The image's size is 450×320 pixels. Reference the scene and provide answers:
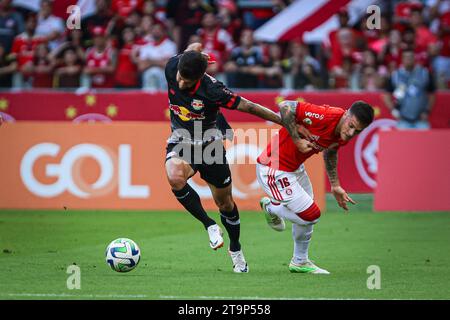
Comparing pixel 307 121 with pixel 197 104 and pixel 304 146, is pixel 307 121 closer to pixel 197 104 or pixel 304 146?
pixel 304 146

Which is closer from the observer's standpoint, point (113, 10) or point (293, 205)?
point (293, 205)

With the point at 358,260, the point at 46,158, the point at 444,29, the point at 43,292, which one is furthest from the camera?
the point at 444,29

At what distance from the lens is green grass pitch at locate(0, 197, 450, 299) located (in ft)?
32.5

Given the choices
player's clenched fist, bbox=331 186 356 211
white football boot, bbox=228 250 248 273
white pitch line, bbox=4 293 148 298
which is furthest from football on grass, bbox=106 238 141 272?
player's clenched fist, bbox=331 186 356 211

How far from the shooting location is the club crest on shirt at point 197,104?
37.2 feet

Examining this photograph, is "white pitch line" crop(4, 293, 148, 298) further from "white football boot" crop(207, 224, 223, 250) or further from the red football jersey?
the red football jersey

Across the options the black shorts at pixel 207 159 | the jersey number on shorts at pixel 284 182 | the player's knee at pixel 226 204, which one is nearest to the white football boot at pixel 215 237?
the player's knee at pixel 226 204

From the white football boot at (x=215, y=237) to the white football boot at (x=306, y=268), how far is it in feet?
2.74

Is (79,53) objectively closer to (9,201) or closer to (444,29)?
(9,201)

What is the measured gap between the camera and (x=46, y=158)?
17844 millimetres

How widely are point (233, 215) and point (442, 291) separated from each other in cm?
269

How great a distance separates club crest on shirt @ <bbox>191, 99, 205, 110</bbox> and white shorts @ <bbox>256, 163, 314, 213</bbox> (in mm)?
1012

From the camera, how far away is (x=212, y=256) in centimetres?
1292

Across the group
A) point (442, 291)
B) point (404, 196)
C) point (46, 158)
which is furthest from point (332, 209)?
point (442, 291)
